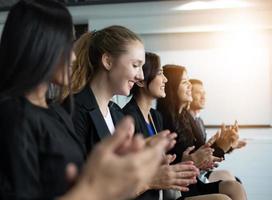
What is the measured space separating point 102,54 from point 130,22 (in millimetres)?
2360

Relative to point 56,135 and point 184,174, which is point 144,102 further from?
point 56,135

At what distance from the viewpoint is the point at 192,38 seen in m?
3.91

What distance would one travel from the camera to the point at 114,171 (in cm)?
63

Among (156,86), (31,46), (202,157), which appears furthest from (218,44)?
(31,46)

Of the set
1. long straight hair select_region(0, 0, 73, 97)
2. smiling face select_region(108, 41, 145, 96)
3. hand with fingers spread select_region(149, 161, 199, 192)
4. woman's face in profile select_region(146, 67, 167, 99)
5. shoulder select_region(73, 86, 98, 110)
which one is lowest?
hand with fingers spread select_region(149, 161, 199, 192)

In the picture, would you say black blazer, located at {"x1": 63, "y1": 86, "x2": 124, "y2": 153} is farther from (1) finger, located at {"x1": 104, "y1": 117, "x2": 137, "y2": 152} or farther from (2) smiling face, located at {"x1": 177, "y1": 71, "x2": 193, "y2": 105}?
(2) smiling face, located at {"x1": 177, "y1": 71, "x2": 193, "y2": 105}

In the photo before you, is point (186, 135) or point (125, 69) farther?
point (186, 135)

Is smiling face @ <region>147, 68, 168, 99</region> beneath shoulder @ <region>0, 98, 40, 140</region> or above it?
beneath

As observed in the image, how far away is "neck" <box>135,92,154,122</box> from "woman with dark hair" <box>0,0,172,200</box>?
3.58ft

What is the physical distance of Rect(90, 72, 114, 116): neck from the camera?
5.15 feet

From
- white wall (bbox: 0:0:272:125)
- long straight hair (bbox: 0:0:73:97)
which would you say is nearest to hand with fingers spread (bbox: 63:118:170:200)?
long straight hair (bbox: 0:0:73:97)

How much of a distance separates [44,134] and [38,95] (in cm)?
13

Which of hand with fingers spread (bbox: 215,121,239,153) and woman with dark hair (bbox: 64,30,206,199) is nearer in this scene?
woman with dark hair (bbox: 64,30,206,199)

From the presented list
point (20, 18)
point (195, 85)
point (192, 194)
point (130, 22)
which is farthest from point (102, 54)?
point (130, 22)
